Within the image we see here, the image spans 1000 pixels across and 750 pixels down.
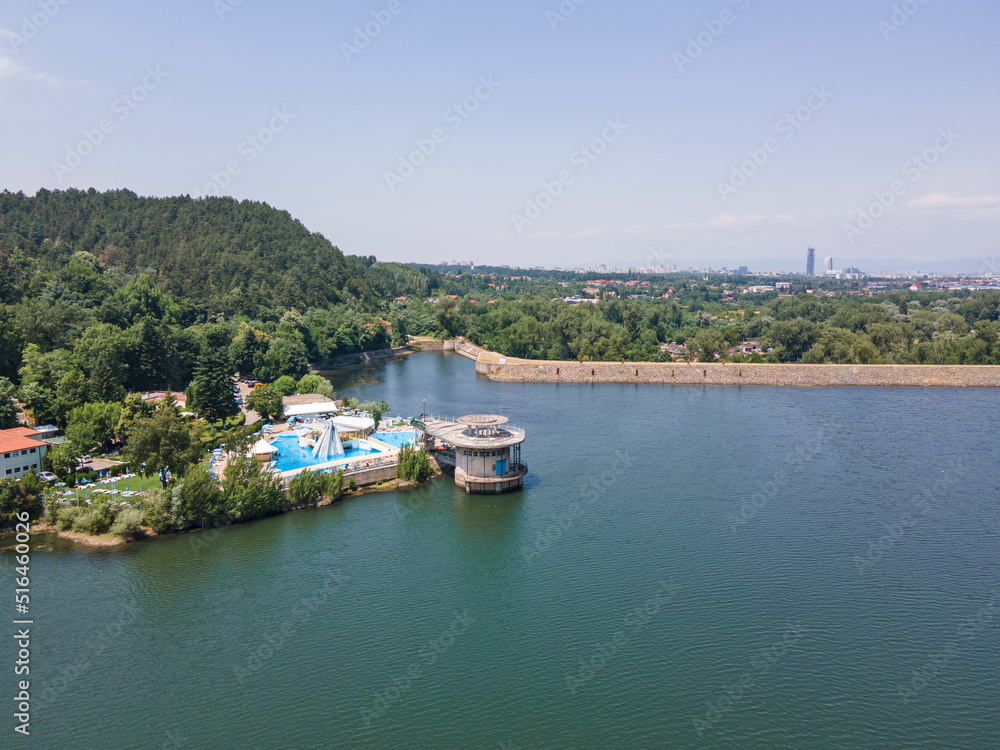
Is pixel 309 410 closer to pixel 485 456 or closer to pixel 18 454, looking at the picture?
pixel 485 456

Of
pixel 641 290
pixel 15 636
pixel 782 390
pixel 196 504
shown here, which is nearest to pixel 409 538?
pixel 196 504

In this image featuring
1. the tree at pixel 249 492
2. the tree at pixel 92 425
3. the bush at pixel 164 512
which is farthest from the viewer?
the tree at pixel 92 425

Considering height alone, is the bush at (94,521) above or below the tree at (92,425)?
below

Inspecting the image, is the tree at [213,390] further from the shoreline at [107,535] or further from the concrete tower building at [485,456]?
the concrete tower building at [485,456]

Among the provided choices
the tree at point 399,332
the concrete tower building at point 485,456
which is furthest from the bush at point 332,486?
the tree at point 399,332

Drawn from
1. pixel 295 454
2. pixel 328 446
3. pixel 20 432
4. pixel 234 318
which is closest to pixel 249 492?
pixel 295 454
